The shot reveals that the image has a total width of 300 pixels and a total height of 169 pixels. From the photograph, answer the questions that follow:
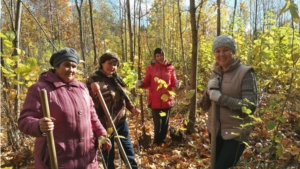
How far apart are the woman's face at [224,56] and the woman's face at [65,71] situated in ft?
4.25

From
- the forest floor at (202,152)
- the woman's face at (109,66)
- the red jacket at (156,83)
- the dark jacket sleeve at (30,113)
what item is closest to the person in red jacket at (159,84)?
the red jacket at (156,83)

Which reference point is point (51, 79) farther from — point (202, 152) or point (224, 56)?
point (202, 152)

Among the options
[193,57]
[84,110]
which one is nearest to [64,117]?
[84,110]

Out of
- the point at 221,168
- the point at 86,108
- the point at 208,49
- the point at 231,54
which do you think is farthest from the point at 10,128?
the point at 208,49

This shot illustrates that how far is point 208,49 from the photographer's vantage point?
970 cm

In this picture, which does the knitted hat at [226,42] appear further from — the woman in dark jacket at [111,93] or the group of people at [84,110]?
the woman in dark jacket at [111,93]

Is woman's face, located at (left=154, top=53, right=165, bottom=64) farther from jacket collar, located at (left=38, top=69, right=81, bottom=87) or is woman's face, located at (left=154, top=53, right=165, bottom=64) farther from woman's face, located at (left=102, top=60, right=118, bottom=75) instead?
jacket collar, located at (left=38, top=69, right=81, bottom=87)

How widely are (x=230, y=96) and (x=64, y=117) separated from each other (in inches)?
55.9

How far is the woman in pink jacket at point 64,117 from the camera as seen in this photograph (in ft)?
5.69

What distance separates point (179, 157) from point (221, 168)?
1.68 metres

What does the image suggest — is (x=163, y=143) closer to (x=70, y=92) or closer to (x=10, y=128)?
(x=10, y=128)

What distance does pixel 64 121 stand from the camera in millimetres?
1795

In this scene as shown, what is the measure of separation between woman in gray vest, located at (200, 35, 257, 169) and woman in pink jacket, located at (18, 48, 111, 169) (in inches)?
44.9

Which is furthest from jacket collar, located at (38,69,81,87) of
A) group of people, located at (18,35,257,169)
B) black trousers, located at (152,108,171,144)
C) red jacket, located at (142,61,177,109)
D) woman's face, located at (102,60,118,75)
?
black trousers, located at (152,108,171,144)
